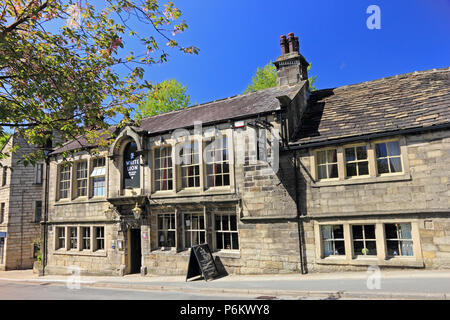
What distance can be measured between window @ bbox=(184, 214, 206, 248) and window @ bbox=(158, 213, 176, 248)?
74 cm

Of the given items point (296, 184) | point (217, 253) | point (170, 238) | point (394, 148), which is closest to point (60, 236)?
point (170, 238)

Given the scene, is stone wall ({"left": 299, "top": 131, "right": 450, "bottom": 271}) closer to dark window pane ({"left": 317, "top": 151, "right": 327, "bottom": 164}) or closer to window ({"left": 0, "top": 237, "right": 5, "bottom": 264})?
dark window pane ({"left": 317, "top": 151, "right": 327, "bottom": 164})

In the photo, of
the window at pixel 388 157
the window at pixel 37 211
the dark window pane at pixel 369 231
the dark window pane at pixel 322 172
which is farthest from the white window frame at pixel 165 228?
the window at pixel 37 211

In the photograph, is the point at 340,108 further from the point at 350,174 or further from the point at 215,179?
the point at 215,179

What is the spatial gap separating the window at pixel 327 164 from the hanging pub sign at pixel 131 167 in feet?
28.6

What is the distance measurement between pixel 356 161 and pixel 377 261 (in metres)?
3.41

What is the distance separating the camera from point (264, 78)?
26.9 metres

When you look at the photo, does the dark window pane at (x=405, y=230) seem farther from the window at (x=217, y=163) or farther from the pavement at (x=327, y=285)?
the window at (x=217, y=163)

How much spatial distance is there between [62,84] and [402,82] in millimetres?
13286

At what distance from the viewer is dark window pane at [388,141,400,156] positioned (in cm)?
1093

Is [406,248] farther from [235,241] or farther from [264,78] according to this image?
[264,78]

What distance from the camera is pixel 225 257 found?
13.1 meters

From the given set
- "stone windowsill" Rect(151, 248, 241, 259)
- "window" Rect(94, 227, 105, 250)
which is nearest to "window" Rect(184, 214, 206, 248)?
"stone windowsill" Rect(151, 248, 241, 259)
